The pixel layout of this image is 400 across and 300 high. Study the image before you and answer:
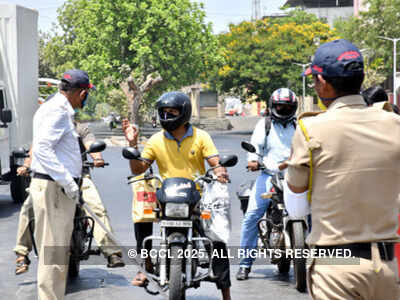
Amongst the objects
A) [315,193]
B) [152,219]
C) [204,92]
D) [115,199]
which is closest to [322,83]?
[315,193]

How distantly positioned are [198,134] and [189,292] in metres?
1.80

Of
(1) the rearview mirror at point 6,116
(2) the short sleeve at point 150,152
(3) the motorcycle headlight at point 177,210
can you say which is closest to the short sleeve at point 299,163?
(3) the motorcycle headlight at point 177,210

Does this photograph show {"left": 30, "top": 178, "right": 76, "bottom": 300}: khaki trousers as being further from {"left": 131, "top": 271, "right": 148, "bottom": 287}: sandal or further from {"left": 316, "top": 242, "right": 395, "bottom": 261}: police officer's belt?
{"left": 316, "top": 242, "right": 395, "bottom": 261}: police officer's belt

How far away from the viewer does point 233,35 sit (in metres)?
58.7

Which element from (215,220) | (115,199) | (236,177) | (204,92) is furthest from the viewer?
(204,92)

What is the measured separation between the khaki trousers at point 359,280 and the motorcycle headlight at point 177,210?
235 centimetres

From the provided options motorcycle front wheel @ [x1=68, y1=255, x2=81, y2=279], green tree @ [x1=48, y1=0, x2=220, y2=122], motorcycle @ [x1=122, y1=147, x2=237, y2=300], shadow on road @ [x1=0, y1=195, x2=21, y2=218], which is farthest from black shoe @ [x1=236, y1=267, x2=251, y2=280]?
green tree @ [x1=48, y1=0, x2=220, y2=122]

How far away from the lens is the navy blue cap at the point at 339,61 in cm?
308

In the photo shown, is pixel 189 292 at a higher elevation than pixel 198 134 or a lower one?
lower

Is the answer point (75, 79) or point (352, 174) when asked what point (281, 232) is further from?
point (352, 174)

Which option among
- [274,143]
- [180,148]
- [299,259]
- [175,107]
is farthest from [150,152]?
[274,143]

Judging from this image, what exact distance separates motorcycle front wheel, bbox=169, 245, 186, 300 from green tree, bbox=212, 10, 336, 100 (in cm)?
5073

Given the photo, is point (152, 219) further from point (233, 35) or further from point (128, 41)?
point (233, 35)

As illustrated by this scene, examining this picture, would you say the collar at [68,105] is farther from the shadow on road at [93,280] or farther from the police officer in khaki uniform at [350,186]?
the police officer in khaki uniform at [350,186]
